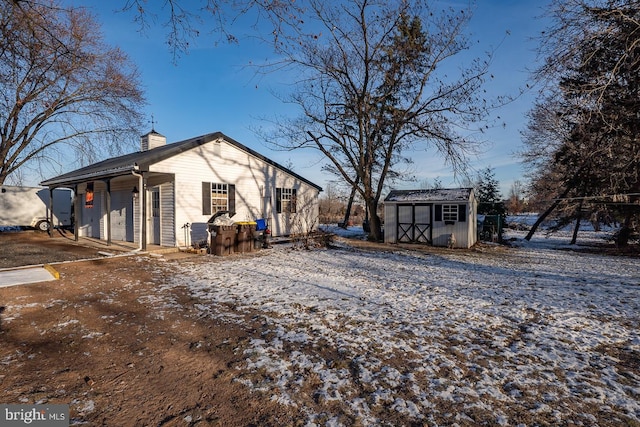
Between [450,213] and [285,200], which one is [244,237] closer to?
[285,200]

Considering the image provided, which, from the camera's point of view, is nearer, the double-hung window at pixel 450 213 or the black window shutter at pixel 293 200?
the double-hung window at pixel 450 213

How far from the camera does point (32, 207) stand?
1992 cm

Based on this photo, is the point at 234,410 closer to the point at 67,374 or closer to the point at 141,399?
the point at 141,399

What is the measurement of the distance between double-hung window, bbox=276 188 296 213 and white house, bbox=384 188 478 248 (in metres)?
5.02

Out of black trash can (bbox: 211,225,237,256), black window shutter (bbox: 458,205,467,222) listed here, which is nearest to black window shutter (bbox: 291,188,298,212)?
black trash can (bbox: 211,225,237,256)

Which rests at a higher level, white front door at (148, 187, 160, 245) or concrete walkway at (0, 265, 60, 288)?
white front door at (148, 187, 160, 245)

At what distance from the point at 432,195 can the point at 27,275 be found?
15460 millimetres

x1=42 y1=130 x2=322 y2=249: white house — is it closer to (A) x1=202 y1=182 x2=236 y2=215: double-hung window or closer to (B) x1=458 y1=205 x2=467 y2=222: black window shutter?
(A) x1=202 y1=182 x2=236 y2=215: double-hung window

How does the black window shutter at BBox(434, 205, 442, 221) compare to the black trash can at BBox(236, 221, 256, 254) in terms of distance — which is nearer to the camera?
the black trash can at BBox(236, 221, 256, 254)

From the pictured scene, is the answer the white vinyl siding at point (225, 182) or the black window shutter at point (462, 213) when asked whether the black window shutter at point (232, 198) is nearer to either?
the white vinyl siding at point (225, 182)

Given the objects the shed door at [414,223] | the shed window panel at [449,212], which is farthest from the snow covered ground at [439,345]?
the shed door at [414,223]

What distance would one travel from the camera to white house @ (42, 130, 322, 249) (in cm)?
1184

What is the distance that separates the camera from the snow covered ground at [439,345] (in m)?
2.62

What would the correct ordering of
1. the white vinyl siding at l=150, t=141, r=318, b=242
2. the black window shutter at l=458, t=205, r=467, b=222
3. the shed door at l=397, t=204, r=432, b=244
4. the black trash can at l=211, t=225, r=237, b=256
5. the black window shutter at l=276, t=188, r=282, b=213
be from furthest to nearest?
the black window shutter at l=276, t=188, r=282, b=213 → the shed door at l=397, t=204, r=432, b=244 → the black window shutter at l=458, t=205, r=467, b=222 → the white vinyl siding at l=150, t=141, r=318, b=242 → the black trash can at l=211, t=225, r=237, b=256
